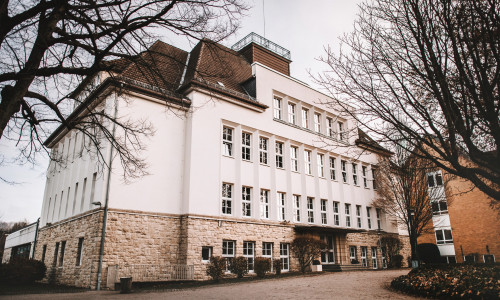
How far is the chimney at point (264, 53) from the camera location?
93.7 ft

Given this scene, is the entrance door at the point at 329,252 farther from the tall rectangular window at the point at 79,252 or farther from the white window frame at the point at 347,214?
the tall rectangular window at the point at 79,252

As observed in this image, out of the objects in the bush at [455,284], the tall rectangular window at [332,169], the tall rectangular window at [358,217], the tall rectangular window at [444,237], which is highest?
the tall rectangular window at [332,169]

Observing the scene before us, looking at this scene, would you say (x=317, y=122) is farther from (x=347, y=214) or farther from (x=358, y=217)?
(x=358, y=217)

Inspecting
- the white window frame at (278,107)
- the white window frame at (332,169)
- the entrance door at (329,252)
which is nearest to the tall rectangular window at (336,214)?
the entrance door at (329,252)

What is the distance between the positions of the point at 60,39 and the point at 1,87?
1687 mm

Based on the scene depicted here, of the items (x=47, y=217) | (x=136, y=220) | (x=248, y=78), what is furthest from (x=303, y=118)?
(x=47, y=217)

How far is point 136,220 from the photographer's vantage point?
55.5 feet

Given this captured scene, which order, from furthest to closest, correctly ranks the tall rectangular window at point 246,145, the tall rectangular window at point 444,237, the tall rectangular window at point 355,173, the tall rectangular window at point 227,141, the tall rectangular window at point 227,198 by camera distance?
the tall rectangular window at point 444,237 < the tall rectangular window at point 355,173 < the tall rectangular window at point 246,145 < the tall rectangular window at point 227,141 < the tall rectangular window at point 227,198

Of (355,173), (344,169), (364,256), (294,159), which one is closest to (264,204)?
(294,159)

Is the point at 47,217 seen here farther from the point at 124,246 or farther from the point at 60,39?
the point at 60,39

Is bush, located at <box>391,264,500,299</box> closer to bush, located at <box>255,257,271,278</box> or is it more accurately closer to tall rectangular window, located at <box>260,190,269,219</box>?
bush, located at <box>255,257,271,278</box>

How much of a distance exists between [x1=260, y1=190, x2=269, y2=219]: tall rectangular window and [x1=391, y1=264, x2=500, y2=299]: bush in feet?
34.5

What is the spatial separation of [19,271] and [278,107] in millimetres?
18731

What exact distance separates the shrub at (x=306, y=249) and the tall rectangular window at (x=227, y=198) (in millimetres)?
4803
